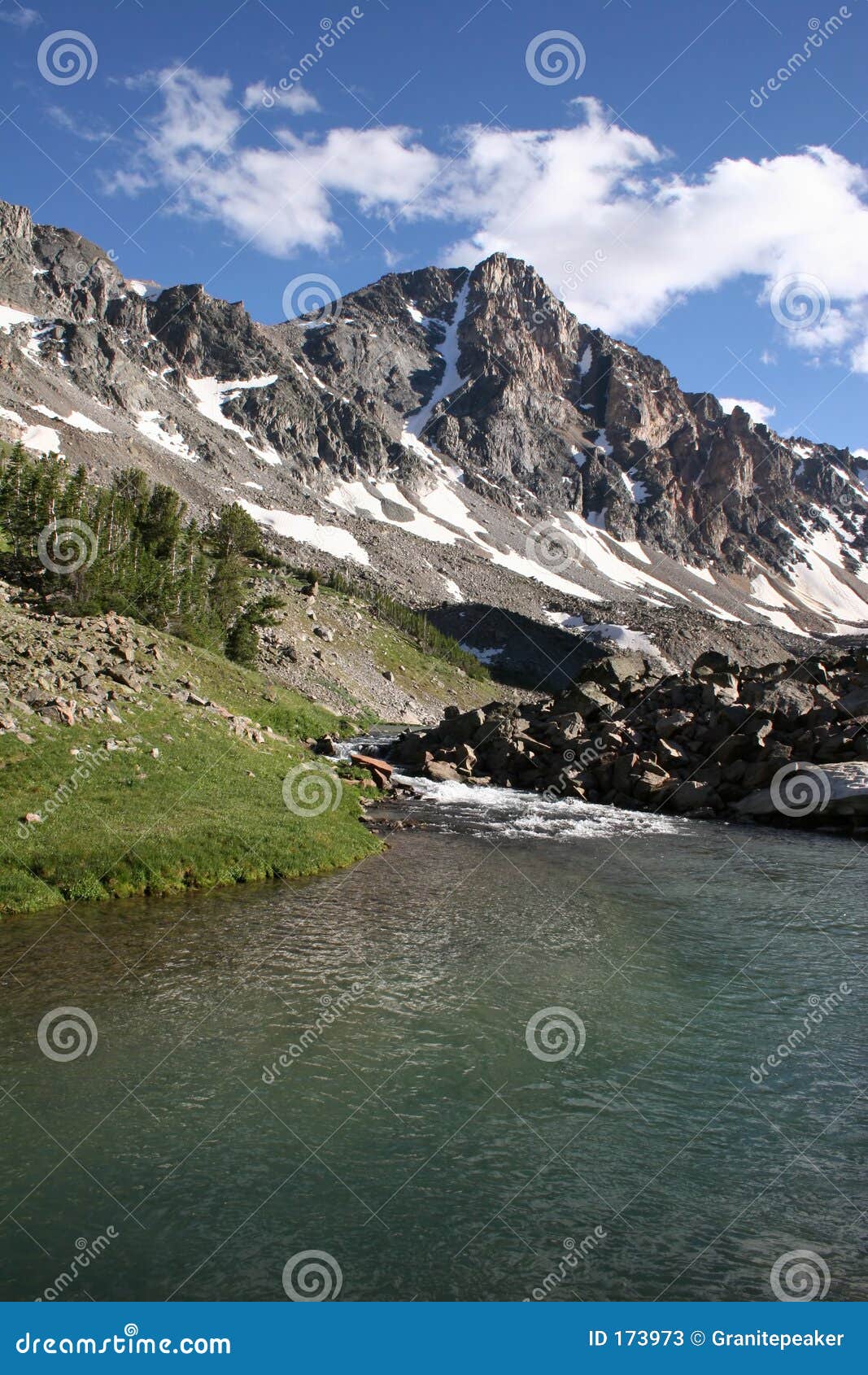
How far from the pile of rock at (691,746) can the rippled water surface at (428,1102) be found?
60.6 ft

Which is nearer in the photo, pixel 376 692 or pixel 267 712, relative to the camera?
pixel 267 712

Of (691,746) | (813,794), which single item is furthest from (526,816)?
(813,794)

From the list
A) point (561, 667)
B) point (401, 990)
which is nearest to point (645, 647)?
point (561, 667)

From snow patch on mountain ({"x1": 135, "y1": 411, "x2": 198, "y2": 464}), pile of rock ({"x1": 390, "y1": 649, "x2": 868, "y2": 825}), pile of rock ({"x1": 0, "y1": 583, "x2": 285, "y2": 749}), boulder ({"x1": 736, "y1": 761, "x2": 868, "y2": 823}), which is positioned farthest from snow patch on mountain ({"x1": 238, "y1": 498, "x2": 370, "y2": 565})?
boulder ({"x1": 736, "y1": 761, "x2": 868, "y2": 823})

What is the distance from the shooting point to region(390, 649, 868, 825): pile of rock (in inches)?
1521

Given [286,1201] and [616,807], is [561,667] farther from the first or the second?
[286,1201]

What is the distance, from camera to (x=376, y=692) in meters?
78.0

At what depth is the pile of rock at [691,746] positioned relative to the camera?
38.6 m

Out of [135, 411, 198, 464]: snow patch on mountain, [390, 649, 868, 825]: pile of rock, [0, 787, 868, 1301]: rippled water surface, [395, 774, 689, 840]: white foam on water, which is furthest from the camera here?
[135, 411, 198, 464]: snow patch on mountain

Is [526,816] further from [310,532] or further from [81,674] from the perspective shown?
[310,532]

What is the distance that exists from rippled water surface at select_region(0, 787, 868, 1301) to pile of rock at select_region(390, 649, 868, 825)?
18478 millimetres

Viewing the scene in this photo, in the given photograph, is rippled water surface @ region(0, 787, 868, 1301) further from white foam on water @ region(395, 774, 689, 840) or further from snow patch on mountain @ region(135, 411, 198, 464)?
snow patch on mountain @ region(135, 411, 198, 464)

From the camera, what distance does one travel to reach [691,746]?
146ft

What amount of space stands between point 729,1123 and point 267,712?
38.3m
